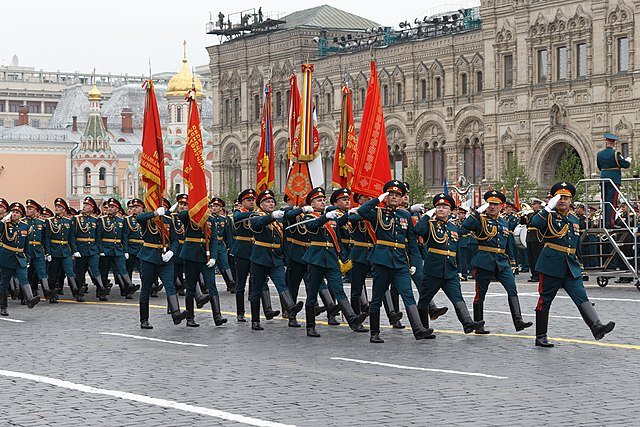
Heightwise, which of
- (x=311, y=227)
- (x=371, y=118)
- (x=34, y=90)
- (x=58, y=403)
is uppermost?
(x=34, y=90)

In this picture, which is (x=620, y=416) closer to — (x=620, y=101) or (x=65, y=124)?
(x=620, y=101)

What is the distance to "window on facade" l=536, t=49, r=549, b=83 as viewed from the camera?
2013 inches

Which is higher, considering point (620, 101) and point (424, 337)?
point (620, 101)

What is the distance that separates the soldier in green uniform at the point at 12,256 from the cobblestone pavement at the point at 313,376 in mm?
2037

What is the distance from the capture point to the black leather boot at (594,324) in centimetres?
1326

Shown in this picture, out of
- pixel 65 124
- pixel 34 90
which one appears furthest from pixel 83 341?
pixel 34 90

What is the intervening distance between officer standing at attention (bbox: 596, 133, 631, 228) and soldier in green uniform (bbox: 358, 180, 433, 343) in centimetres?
746

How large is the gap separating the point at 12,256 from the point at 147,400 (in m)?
9.19

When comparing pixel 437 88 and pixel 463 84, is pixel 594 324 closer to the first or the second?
pixel 463 84

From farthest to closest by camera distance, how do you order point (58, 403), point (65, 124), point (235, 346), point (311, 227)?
point (65, 124), point (311, 227), point (235, 346), point (58, 403)

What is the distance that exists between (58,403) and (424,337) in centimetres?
497

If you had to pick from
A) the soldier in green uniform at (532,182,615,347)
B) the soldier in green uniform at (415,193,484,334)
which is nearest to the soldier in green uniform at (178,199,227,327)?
the soldier in green uniform at (415,193,484,334)

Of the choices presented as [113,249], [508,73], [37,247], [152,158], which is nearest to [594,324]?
[152,158]

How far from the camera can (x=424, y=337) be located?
1426 centimetres
